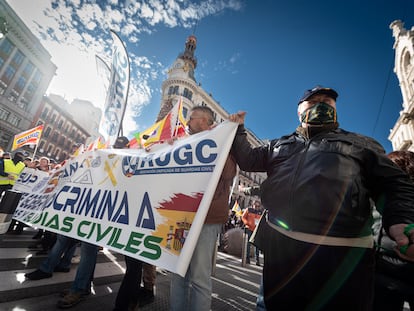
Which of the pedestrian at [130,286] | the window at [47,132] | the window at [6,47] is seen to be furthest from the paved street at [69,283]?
the window at [47,132]

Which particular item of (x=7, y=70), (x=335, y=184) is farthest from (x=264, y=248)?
(x=7, y=70)

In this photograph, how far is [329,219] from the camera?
972 millimetres

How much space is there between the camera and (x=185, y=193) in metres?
1.47

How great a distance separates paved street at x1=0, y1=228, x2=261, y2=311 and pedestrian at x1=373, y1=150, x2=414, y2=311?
5.45 feet

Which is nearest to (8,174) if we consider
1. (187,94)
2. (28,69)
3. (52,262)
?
(52,262)

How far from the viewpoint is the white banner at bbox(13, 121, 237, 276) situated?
4.44ft

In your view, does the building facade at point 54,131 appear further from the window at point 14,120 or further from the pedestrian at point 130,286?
the pedestrian at point 130,286

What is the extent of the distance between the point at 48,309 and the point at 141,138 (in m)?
2.67

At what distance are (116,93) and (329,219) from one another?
3860 mm

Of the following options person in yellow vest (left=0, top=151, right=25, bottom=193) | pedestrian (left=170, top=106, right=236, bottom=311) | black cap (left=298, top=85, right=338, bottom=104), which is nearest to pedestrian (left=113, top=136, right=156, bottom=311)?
pedestrian (left=170, top=106, right=236, bottom=311)

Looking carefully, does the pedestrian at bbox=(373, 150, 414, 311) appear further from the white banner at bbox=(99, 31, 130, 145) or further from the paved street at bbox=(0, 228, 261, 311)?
the white banner at bbox=(99, 31, 130, 145)

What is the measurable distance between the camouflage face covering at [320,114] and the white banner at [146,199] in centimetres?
57

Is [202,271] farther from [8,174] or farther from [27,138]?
[27,138]

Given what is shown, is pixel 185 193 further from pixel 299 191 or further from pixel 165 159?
pixel 299 191
